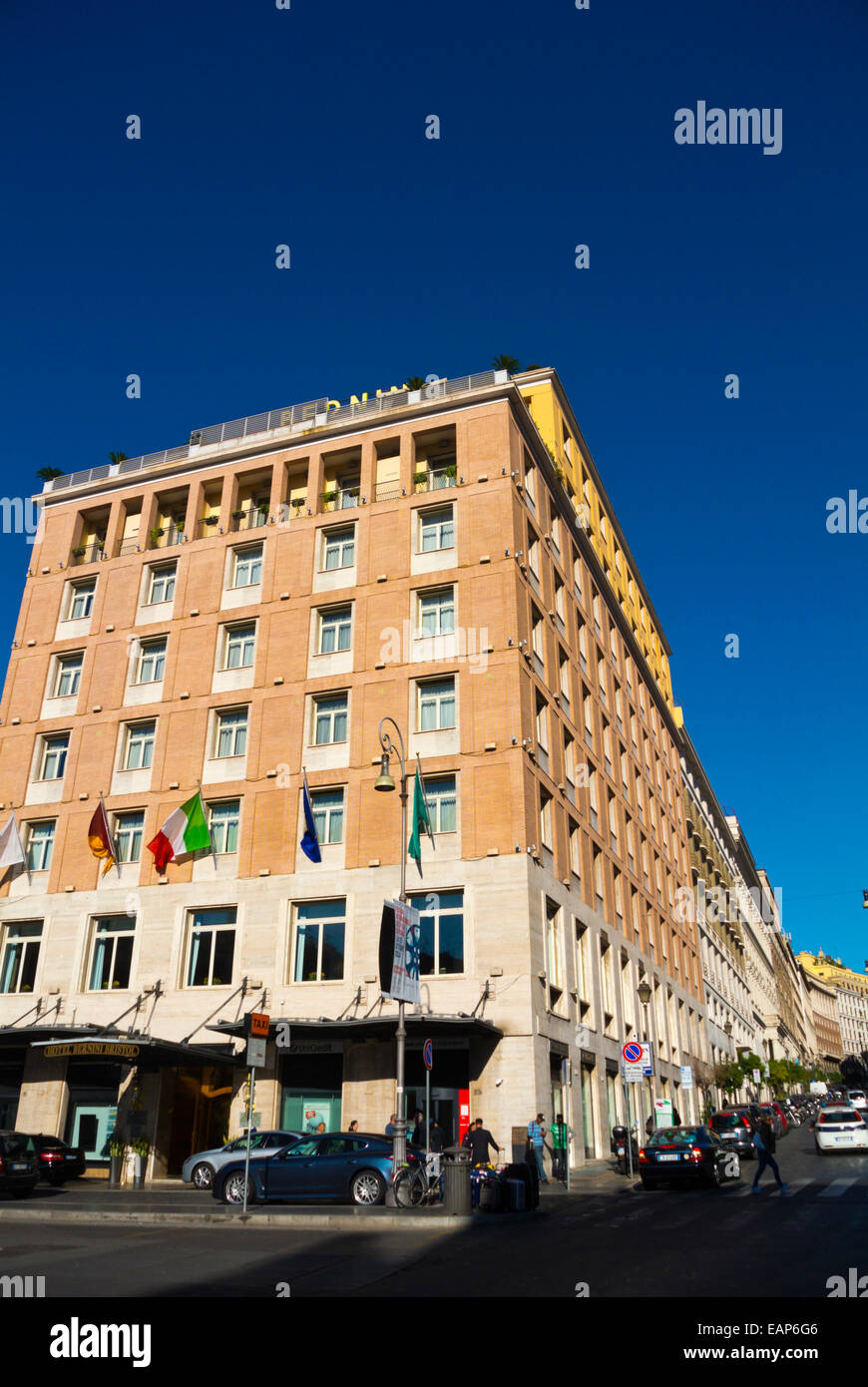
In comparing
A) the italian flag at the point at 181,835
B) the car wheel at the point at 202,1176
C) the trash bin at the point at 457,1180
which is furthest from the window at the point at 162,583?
the trash bin at the point at 457,1180

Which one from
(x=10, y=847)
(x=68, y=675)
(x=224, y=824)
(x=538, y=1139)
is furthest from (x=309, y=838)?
(x=68, y=675)

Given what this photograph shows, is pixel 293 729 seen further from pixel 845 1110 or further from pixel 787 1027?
pixel 787 1027

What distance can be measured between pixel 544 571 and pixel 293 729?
11.2 m

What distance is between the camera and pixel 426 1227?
1653cm

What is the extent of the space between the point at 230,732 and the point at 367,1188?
60.0 feet

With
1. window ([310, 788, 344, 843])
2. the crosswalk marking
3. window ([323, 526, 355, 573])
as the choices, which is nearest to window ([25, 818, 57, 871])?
window ([310, 788, 344, 843])

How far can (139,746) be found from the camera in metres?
36.1

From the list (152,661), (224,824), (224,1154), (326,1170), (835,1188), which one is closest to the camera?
(326,1170)

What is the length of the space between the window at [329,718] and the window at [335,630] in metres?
1.65

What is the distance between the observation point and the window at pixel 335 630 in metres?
34.8

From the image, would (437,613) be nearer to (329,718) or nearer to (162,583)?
(329,718)
